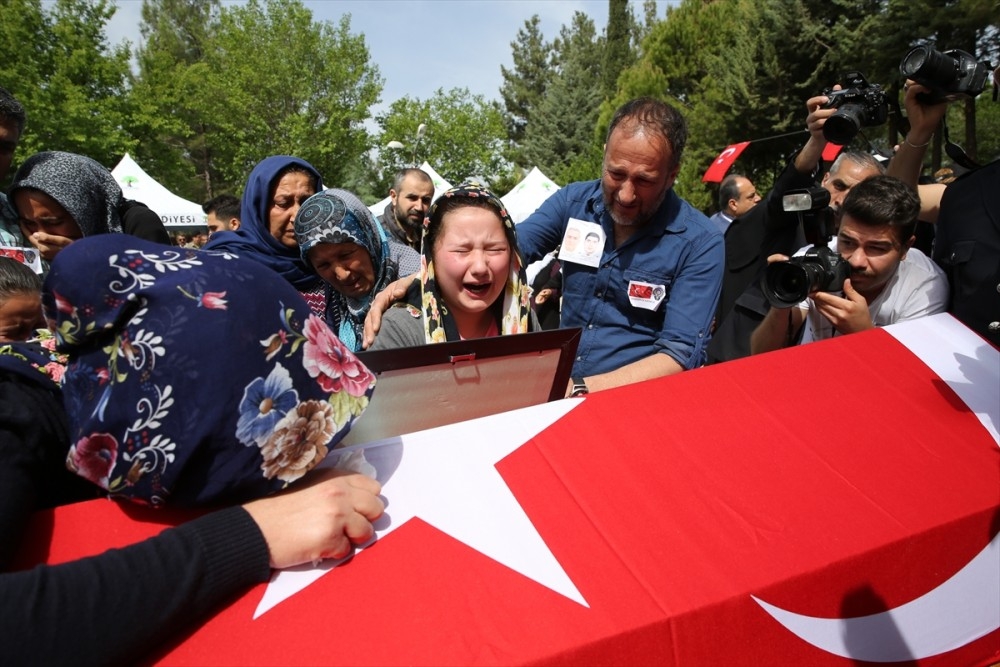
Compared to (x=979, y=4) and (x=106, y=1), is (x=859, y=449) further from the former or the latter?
(x=106, y=1)

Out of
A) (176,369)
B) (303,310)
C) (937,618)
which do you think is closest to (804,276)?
(937,618)

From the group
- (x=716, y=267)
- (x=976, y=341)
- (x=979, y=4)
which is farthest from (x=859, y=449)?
(x=979, y=4)

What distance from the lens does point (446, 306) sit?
5.94ft

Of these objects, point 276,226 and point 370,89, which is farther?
point 370,89

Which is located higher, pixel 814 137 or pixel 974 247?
pixel 814 137

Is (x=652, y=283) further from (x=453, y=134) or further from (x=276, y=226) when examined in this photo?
(x=453, y=134)

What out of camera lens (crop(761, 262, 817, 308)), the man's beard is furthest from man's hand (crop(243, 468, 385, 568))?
the man's beard

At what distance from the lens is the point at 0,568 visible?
86 centimetres

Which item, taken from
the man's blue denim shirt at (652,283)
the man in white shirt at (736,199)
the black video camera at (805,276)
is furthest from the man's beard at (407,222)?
the black video camera at (805,276)

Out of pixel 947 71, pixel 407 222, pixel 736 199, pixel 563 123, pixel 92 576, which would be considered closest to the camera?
pixel 92 576

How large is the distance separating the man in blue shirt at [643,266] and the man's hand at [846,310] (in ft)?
1.20

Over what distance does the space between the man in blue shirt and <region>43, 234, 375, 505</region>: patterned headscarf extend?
1.26 metres

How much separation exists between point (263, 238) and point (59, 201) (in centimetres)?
79

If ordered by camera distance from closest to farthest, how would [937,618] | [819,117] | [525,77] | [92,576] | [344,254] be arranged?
[92,576], [937,618], [344,254], [819,117], [525,77]
